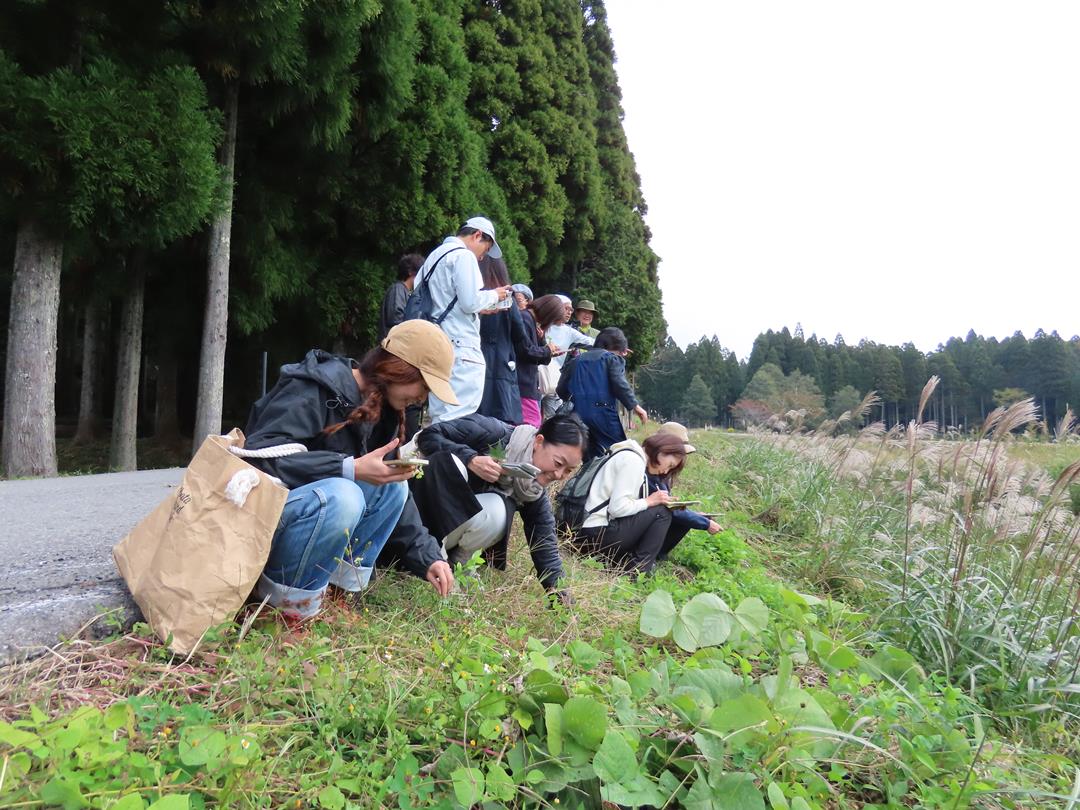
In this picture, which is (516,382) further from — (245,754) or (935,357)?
(935,357)

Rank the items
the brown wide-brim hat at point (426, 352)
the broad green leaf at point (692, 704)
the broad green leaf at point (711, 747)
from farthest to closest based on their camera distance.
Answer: the brown wide-brim hat at point (426, 352) < the broad green leaf at point (692, 704) < the broad green leaf at point (711, 747)

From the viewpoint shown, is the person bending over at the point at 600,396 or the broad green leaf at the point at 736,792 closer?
the broad green leaf at the point at 736,792

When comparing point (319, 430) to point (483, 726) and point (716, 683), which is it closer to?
point (483, 726)

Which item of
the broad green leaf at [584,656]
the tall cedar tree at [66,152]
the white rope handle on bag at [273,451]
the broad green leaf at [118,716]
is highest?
the tall cedar tree at [66,152]

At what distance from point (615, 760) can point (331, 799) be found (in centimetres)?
59

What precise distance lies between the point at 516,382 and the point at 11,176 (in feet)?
16.6

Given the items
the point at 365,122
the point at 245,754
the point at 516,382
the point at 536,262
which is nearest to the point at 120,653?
the point at 245,754

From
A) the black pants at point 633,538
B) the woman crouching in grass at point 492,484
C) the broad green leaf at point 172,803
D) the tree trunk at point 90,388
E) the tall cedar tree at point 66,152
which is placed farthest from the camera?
the tree trunk at point 90,388

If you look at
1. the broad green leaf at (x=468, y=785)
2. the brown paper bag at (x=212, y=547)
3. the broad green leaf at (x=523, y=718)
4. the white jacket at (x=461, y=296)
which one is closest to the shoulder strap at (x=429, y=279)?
the white jacket at (x=461, y=296)

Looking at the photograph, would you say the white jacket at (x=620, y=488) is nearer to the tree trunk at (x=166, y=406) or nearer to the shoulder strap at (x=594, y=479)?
the shoulder strap at (x=594, y=479)

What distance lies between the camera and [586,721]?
1.52 meters

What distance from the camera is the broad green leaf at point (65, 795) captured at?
1.20 m

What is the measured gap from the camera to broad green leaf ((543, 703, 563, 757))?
1.52m

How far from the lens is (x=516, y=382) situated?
4.57 m
